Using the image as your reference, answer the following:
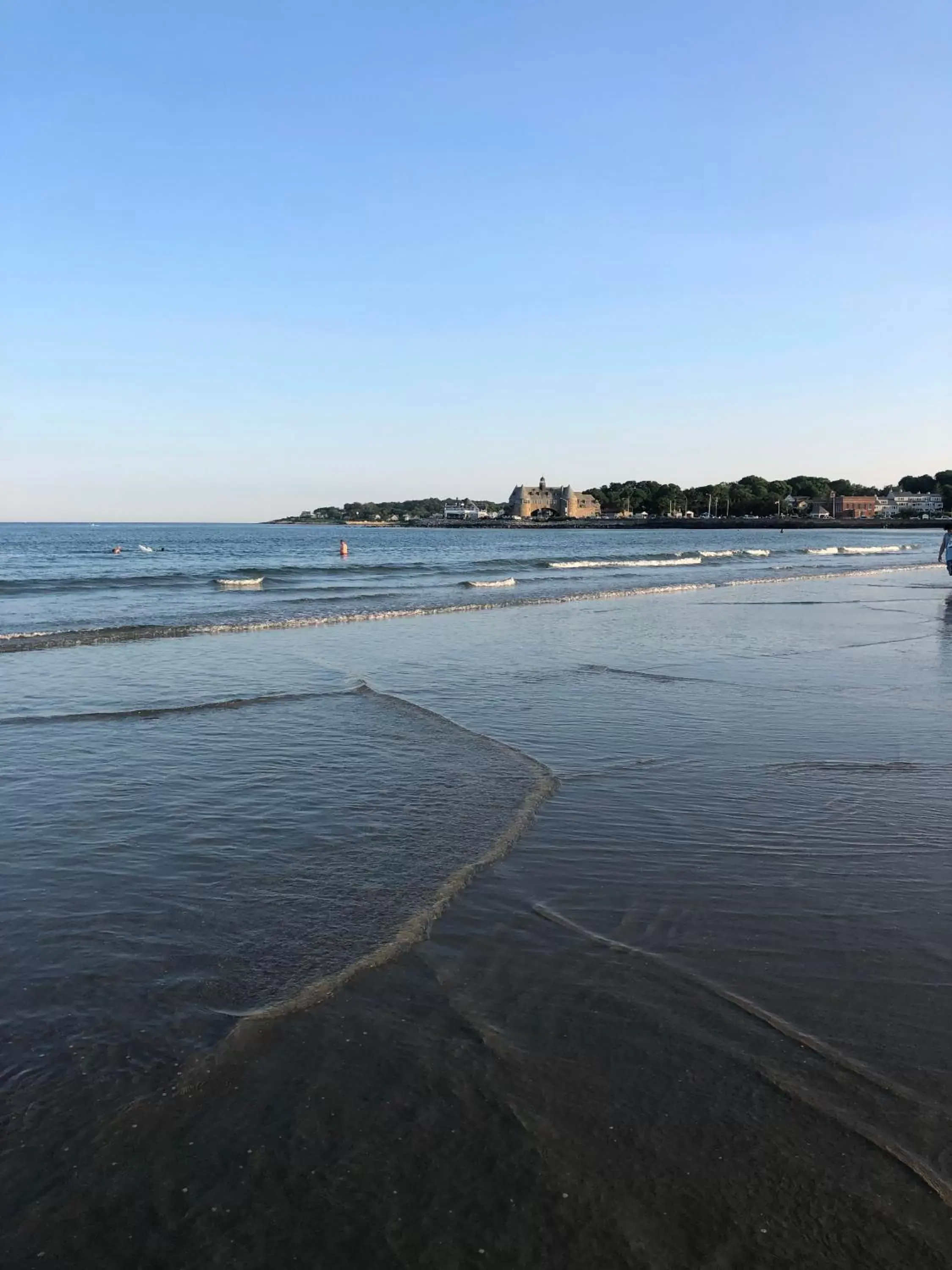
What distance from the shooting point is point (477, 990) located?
406 centimetres

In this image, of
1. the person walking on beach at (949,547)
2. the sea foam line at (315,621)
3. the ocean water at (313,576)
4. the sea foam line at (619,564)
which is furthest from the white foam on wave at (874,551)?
the sea foam line at (315,621)

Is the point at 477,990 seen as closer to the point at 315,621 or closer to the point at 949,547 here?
the point at 315,621

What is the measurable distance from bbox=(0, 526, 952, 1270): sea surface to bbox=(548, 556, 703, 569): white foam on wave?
40.4 metres

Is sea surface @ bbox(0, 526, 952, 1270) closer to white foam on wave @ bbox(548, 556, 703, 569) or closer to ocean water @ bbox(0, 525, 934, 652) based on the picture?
ocean water @ bbox(0, 525, 934, 652)

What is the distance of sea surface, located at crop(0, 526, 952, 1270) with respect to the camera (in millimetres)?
2768

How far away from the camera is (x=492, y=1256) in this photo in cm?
260

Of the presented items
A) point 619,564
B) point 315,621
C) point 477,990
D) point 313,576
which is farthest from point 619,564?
point 477,990

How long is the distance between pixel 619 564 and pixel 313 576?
1893 centimetres

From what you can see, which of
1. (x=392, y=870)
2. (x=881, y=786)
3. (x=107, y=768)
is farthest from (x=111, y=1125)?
(x=881, y=786)

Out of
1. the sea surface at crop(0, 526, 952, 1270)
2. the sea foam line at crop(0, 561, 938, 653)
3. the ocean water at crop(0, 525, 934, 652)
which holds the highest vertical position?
the ocean water at crop(0, 525, 934, 652)

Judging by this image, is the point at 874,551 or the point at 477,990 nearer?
the point at 477,990

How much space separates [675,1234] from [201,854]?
158 inches

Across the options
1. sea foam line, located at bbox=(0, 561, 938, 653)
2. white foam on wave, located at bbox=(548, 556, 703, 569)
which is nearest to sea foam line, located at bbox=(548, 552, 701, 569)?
white foam on wave, located at bbox=(548, 556, 703, 569)

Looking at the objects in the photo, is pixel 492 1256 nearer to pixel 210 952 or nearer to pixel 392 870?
pixel 210 952
